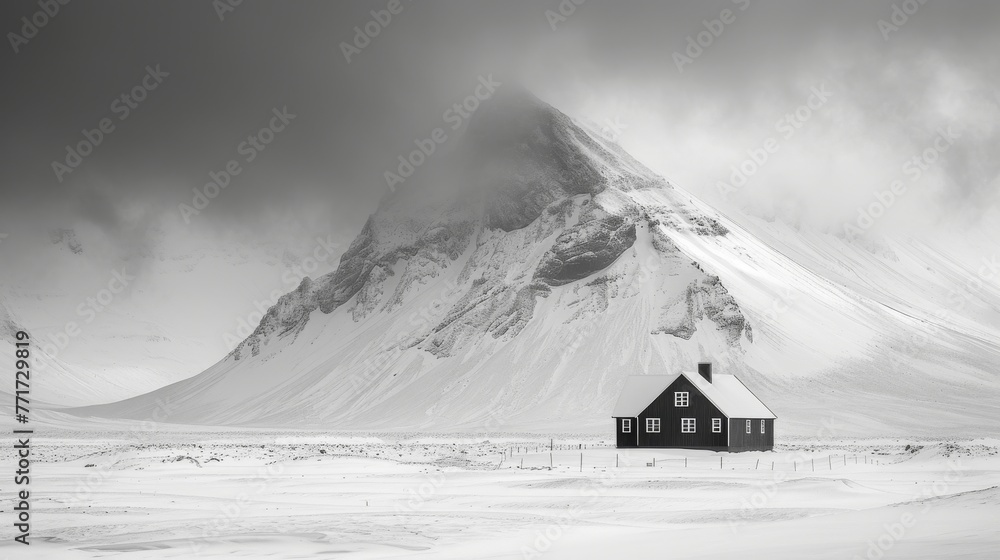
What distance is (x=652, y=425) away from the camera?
81688 mm

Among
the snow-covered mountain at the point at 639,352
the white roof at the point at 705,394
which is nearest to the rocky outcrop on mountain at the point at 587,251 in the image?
the snow-covered mountain at the point at 639,352

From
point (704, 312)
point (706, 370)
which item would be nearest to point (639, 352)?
point (704, 312)

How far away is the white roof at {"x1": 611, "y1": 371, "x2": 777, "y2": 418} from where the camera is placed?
80.6 m

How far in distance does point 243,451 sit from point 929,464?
47.6 m

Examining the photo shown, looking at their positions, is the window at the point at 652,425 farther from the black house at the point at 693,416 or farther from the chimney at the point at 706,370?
the chimney at the point at 706,370

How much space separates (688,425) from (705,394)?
2.86 meters

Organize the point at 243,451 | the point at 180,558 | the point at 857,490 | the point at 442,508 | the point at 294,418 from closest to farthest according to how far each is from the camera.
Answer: the point at 180,558, the point at 442,508, the point at 857,490, the point at 243,451, the point at 294,418

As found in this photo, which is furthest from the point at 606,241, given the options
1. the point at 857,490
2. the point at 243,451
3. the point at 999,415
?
the point at 857,490

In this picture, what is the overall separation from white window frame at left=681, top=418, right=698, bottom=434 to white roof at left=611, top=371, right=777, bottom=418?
2347 millimetres

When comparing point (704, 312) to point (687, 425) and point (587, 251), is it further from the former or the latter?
point (687, 425)

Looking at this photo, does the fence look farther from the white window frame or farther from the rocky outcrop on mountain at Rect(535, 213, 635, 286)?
the rocky outcrop on mountain at Rect(535, 213, 635, 286)

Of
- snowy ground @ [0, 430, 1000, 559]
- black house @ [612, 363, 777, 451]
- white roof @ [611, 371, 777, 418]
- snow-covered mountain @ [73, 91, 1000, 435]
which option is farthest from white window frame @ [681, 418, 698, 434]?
snow-covered mountain @ [73, 91, 1000, 435]

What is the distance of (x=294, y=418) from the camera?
182 metres

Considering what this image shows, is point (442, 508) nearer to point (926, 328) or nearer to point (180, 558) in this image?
point (180, 558)
